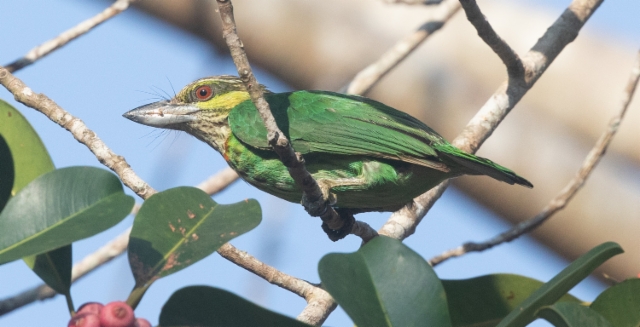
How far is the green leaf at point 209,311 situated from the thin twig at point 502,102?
1889mm

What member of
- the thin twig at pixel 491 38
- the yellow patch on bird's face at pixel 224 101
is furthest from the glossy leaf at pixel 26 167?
the thin twig at pixel 491 38

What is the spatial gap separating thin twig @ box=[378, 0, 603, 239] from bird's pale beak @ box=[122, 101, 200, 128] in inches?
52.9

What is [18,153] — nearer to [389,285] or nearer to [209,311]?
[209,311]

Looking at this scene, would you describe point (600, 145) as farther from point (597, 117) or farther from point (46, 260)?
point (46, 260)

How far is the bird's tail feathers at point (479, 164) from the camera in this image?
3527 millimetres

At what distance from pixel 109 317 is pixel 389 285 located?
0.81 meters

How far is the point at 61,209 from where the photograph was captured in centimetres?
221

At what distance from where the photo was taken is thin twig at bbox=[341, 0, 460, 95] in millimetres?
4980

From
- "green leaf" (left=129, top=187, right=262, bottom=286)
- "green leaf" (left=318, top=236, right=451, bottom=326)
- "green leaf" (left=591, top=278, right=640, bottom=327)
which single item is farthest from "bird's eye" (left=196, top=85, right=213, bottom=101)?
"green leaf" (left=591, top=278, right=640, bottom=327)

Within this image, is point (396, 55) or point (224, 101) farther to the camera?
point (396, 55)

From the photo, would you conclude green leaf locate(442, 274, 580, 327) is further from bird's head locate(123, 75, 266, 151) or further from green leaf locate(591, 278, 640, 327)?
bird's head locate(123, 75, 266, 151)

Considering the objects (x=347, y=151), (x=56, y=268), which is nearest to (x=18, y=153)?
(x=56, y=268)

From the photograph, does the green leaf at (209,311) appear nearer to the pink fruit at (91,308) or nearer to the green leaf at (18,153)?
the pink fruit at (91,308)

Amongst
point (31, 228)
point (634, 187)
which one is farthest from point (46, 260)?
point (634, 187)
